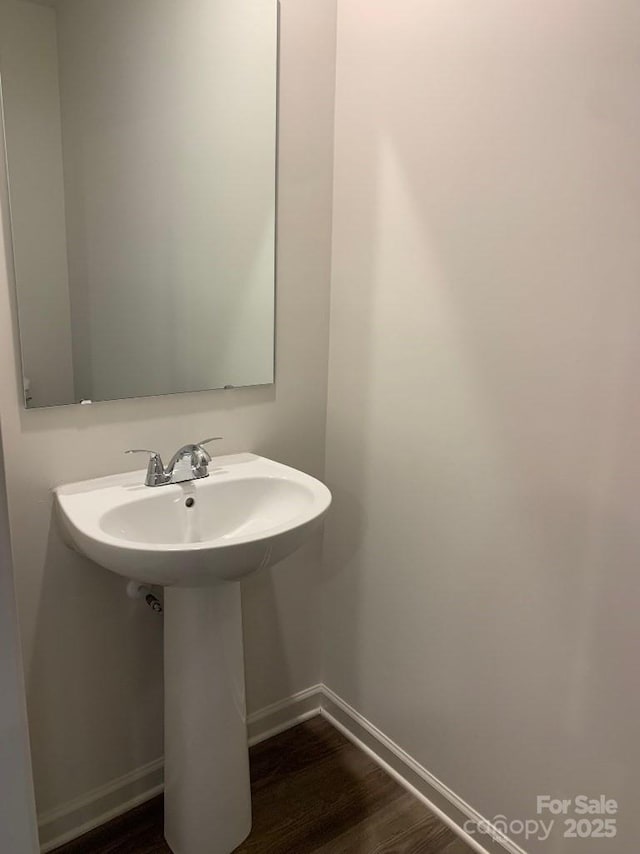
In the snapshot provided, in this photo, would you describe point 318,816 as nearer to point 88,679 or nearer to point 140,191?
point 88,679

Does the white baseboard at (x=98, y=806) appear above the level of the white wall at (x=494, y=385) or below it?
below

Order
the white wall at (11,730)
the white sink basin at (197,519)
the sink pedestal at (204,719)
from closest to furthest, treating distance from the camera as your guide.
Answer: the white wall at (11,730)
the white sink basin at (197,519)
the sink pedestal at (204,719)

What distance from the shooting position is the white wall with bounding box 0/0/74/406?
4.06 feet

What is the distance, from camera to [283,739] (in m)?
1.90

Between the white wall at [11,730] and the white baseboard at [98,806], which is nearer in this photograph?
the white wall at [11,730]

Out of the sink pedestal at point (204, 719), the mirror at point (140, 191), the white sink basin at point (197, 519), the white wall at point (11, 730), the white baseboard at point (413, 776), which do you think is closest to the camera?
the white wall at point (11, 730)

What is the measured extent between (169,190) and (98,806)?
60.1 inches

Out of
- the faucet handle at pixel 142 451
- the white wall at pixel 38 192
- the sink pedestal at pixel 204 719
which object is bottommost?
the sink pedestal at pixel 204 719

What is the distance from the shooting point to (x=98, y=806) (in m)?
1.58

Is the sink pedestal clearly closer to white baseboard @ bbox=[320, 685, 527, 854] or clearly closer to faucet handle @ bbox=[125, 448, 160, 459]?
faucet handle @ bbox=[125, 448, 160, 459]

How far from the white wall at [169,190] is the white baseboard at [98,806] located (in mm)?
992

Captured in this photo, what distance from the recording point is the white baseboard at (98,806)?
1511mm

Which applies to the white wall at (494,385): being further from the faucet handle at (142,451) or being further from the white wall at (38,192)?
the white wall at (38,192)

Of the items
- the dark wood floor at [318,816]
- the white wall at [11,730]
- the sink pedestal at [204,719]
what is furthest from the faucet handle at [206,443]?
the dark wood floor at [318,816]
